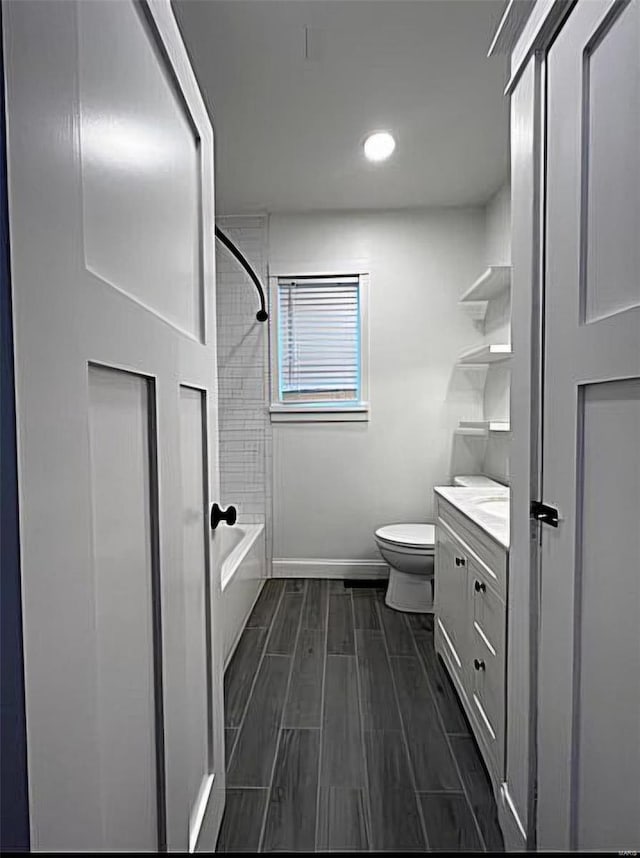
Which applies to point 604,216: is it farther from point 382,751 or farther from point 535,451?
point 382,751

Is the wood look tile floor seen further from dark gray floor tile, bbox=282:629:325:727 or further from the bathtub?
the bathtub

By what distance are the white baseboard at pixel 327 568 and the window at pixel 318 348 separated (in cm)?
104

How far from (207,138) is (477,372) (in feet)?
8.95

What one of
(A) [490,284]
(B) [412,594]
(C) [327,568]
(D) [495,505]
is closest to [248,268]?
(A) [490,284]

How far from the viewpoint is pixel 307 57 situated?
2104 mm

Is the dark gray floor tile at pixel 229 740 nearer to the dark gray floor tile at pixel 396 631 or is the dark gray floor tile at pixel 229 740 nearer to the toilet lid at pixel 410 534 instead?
the dark gray floor tile at pixel 396 631

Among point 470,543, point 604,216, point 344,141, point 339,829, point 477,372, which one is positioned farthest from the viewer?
point 477,372

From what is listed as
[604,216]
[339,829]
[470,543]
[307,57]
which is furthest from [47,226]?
[307,57]

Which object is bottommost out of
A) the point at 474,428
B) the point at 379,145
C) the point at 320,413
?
the point at 474,428

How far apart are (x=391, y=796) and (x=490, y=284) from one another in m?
2.62

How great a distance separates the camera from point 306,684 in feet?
7.84

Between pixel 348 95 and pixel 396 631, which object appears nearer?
pixel 348 95

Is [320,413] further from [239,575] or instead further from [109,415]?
[109,415]

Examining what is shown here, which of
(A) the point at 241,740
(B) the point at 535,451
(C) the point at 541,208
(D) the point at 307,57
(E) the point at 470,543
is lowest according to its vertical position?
(A) the point at 241,740
